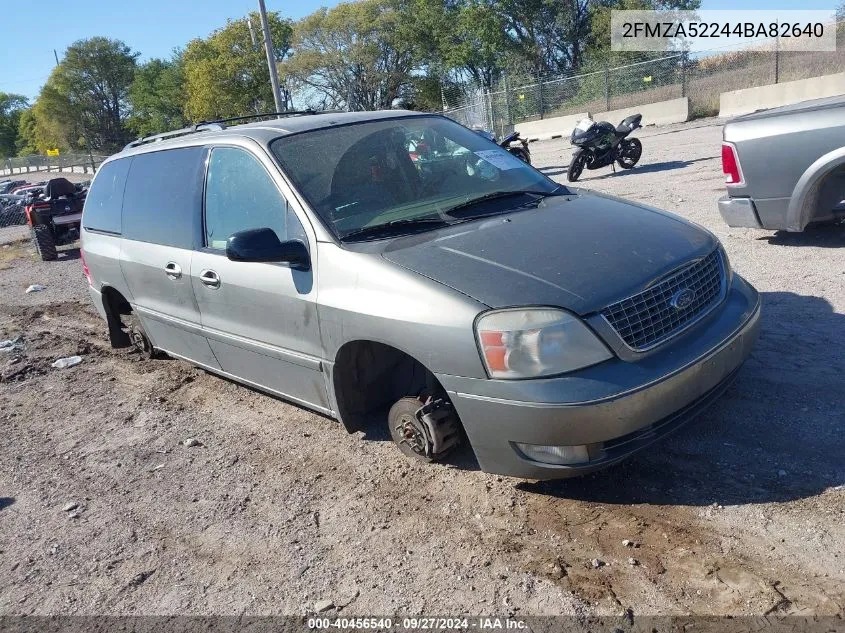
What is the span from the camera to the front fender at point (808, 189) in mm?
5816

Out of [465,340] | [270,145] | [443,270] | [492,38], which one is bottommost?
[465,340]

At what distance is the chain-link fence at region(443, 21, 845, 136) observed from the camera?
22766mm

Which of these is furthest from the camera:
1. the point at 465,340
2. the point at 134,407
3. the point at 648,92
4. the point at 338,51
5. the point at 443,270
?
the point at 338,51

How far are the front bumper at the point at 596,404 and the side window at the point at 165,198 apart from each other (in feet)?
7.55

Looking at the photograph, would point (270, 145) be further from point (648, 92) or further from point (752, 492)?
point (648, 92)

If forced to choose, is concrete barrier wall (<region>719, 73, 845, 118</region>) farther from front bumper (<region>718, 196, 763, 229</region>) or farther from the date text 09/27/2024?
the date text 09/27/2024

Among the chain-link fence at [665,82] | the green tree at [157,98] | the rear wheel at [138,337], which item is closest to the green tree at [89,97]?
the green tree at [157,98]

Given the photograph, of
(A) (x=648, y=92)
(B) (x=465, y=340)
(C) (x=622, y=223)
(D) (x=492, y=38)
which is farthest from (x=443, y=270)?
(D) (x=492, y=38)

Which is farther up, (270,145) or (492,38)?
(492,38)

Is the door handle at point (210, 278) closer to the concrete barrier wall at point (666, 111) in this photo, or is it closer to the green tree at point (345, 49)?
the concrete barrier wall at point (666, 111)

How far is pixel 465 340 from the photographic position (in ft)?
10.0

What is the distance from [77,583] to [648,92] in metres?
25.1

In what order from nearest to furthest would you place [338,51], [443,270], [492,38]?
[443,270] < [492,38] < [338,51]

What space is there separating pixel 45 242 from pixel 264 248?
491 inches
